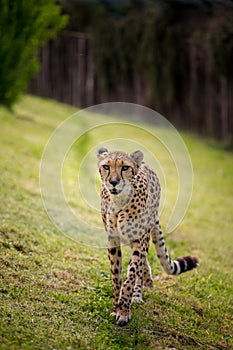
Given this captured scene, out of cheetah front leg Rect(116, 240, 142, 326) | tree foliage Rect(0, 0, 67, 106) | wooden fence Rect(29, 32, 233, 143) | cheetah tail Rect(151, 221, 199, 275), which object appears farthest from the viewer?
wooden fence Rect(29, 32, 233, 143)

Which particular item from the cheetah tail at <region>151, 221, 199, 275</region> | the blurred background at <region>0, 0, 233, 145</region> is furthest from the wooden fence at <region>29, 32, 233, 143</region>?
the cheetah tail at <region>151, 221, 199, 275</region>

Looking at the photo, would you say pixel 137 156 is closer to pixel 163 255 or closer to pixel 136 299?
pixel 163 255

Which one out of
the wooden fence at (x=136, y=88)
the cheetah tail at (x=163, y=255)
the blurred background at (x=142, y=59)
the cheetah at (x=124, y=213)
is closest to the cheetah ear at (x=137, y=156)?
the cheetah at (x=124, y=213)

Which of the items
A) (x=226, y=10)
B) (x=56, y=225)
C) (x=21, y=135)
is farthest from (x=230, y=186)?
(x=56, y=225)

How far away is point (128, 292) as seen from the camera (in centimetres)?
507

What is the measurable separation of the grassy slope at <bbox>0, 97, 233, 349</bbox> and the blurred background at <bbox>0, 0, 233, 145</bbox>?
4.11m

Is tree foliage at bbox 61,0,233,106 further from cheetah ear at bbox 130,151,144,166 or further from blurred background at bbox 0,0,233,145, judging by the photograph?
cheetah ear at bbox 130,151,144,166

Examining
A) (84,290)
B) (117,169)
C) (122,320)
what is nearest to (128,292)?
(122,320)

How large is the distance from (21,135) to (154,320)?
739 centimetres

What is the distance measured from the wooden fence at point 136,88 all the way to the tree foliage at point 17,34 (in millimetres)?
5322

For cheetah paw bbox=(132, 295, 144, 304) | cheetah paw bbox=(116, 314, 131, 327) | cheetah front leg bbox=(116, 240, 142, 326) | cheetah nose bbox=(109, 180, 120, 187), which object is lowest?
cheetah paw bbox=(132, 295, 144, 304)

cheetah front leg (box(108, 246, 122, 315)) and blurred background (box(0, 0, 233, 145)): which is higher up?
cheetah front leg (box(108, 246, 122, 315))

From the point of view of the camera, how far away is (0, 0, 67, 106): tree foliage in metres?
10.3

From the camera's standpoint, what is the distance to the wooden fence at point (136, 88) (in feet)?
53.8
